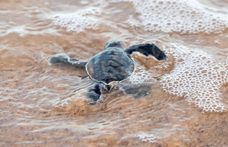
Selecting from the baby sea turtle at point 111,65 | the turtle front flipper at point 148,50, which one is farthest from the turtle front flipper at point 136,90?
the turtle front flipper at point 148,50

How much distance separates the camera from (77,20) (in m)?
3.29

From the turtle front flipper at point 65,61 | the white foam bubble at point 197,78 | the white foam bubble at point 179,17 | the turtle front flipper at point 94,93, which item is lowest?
the turtle front flipper at point 94,93

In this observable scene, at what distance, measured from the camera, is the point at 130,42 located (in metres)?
2.89

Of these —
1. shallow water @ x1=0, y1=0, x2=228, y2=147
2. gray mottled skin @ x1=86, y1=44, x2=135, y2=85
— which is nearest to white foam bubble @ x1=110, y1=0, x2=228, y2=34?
shallow water @ x1=0, y1=0, x2=228, y2=147

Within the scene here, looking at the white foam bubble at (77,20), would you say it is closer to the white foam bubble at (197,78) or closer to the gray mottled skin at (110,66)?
the gray mottled skin at (110,66)

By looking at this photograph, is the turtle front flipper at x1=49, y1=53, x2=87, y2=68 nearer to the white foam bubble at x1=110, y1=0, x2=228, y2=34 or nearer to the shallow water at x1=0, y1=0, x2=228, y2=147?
the shallow water at x1=0, y1=0, x2=228, y2=147

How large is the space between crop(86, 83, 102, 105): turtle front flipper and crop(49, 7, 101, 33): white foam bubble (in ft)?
4.06

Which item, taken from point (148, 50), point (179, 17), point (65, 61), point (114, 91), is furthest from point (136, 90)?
point (179, 17)

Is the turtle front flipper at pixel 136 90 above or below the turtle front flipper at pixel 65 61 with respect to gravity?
below

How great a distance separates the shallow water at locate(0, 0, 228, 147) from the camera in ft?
5.71

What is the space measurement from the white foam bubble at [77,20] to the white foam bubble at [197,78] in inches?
48.6

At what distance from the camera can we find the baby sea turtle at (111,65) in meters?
2.19

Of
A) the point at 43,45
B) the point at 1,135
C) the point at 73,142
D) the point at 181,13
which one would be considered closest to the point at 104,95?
the point at 73,142

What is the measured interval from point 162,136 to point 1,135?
1292mm
